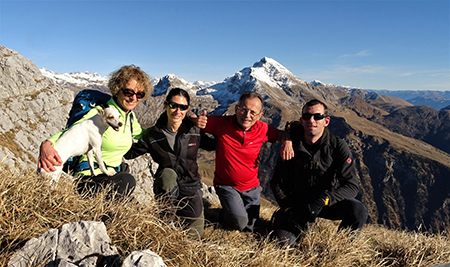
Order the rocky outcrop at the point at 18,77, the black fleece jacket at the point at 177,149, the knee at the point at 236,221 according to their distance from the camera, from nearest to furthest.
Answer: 1. the black fleece jacket at the point at 177,149
2. the knee at the point at 236,221
3. the rocky outcrop at the point at 18,77

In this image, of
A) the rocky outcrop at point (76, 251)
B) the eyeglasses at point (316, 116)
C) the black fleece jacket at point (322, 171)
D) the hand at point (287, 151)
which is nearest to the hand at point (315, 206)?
the black fleece jacket at point (322, 171)

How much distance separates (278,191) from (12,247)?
5491 mm

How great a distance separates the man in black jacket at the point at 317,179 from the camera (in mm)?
5875

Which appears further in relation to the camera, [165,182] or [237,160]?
[237,160]

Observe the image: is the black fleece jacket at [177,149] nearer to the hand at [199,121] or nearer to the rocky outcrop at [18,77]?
the hand at [199,121]

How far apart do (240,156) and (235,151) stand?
0.66 feet

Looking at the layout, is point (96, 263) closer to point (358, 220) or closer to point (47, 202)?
point (47, 202)

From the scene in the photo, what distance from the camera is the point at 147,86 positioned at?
605 centimetres

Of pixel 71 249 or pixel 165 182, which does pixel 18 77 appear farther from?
pixel 71 249

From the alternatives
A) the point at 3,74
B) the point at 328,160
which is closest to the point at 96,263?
the point at 328,160

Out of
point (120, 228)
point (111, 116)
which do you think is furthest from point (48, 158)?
point (120, 228)

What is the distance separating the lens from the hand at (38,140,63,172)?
4559 mm

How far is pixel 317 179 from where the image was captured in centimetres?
622

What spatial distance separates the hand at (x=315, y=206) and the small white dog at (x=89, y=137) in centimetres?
487
